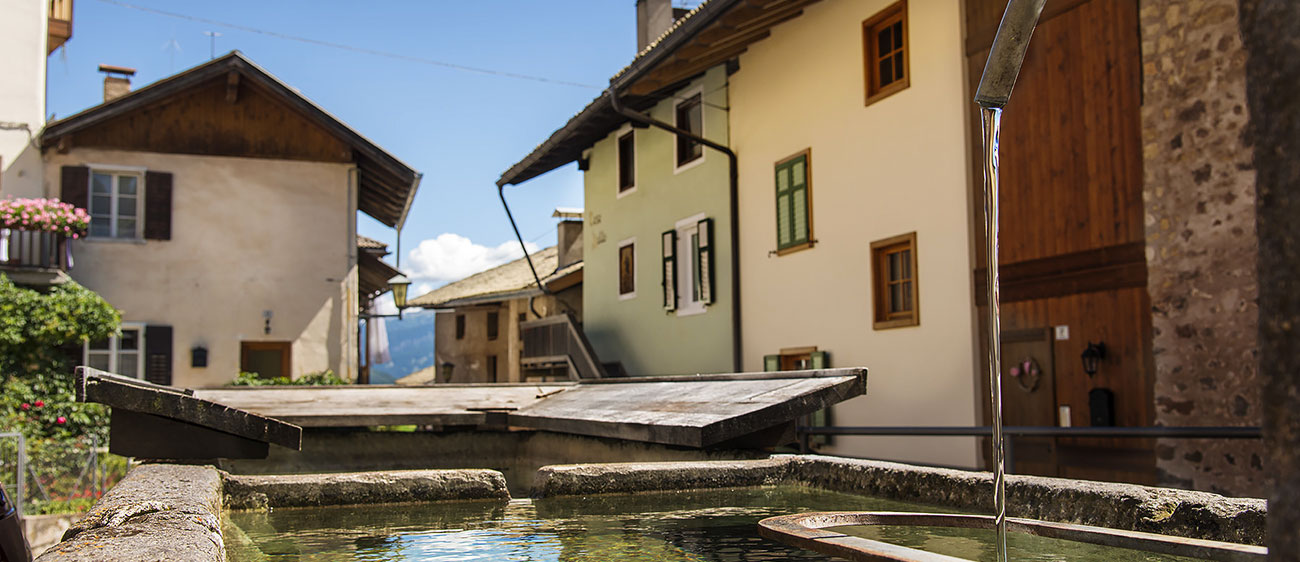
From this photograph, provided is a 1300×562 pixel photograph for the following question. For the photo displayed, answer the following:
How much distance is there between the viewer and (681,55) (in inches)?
591

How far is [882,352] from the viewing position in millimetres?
12906

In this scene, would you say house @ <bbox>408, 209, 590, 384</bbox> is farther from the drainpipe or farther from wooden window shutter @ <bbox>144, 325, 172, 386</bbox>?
wooden window shutter @ <bbox>144, 325, 172, 386</bbox>

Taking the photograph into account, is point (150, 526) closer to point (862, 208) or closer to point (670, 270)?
point (862, 208)

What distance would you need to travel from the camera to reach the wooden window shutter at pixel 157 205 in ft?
57.1

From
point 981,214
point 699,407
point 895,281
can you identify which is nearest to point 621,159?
point 895,281

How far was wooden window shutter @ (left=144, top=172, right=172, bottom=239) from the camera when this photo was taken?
1739cm

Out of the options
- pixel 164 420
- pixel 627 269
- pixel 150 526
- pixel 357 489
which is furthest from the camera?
pixel 627 269

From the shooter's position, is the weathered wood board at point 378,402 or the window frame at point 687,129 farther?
the window frame at point 687,129

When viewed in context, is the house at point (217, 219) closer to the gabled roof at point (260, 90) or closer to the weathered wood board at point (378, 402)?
the gabled roof at point (260, 90)

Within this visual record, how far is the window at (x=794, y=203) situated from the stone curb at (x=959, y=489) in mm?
9578

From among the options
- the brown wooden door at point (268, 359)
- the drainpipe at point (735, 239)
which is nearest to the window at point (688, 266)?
the drainpipe at point (735, 239)

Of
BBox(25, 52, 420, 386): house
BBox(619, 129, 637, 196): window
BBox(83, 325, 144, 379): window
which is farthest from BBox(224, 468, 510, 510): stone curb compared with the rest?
BBox(619, 129, 637, 196): window

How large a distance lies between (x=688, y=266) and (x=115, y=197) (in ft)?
30.4

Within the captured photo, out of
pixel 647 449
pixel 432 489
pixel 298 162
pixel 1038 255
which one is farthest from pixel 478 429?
pixel 298 162
